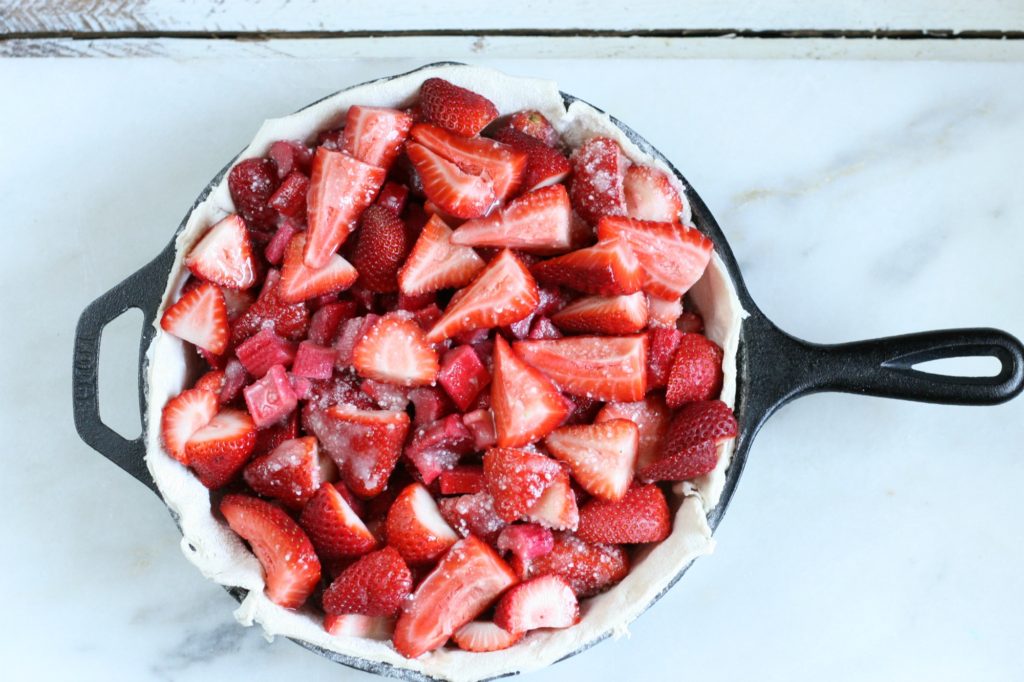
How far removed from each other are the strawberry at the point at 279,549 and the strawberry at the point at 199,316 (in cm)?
24

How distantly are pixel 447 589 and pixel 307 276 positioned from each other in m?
0.46

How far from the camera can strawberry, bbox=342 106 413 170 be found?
4.46 feet

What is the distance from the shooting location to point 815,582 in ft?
5.40

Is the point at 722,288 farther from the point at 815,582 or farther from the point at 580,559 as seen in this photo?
the point at 815,582

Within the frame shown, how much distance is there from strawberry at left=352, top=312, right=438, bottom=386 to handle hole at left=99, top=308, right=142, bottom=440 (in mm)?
545

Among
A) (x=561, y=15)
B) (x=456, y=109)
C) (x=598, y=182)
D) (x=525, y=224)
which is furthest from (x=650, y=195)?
(x=561, y=15)

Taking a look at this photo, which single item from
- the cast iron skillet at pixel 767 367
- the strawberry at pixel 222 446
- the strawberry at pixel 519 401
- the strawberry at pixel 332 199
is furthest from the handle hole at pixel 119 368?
the strawberry at pixel 519 401

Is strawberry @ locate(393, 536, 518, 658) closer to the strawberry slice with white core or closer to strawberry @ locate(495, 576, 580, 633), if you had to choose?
strawberry @ locate(495, 576, 580, 633)

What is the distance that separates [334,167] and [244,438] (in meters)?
0.39

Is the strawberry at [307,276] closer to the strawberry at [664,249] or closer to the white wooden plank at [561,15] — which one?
the strawberry at [664,249]

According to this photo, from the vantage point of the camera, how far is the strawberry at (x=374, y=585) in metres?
1.27

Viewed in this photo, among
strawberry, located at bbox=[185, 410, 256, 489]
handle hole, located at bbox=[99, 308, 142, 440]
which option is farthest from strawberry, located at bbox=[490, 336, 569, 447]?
handle hole, located at bbox=[99, 308, 142, 440]

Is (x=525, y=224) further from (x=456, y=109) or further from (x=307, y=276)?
(x=307, y=276)

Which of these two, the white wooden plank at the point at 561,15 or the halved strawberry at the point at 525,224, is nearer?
the halved strawberry at the point at 525,224
